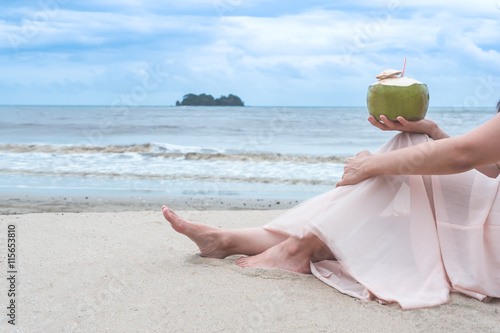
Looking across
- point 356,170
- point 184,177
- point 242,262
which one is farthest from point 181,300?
point 184,177

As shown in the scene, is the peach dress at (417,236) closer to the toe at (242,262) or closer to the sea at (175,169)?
the toe at (242,262)

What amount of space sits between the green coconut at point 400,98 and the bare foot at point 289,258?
866mm

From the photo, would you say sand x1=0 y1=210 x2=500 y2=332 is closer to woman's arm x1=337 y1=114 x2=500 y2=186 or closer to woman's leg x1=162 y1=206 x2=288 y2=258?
woman's leg x1=162 y1=206 x2=288 y2=258

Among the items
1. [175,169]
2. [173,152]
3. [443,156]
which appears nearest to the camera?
[443,156]

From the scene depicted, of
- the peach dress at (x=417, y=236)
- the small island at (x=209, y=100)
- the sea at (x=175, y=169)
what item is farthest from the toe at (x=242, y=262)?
the small island at (x=209, y=100)

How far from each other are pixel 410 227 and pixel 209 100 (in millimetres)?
48792

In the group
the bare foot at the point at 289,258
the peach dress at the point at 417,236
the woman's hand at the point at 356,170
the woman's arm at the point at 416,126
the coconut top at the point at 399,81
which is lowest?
the bare foot at the point at 289,258

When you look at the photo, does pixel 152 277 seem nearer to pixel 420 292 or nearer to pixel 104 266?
pixel 104 266

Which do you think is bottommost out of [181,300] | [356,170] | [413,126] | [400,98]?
[181,300]

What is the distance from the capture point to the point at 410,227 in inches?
100

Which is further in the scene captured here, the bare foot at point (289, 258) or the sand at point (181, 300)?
the bare foot at point (289, 258)

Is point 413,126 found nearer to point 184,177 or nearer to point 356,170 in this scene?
point 356,170

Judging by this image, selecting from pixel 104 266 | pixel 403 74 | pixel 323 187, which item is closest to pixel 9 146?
→ pixel 323 187

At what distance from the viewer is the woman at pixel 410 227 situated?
245 centimetres
